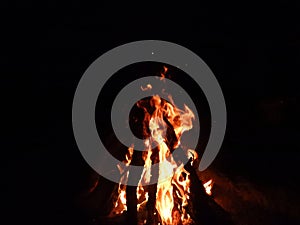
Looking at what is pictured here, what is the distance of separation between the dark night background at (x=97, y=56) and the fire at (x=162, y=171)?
39.1 inches

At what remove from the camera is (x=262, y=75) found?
641 cm

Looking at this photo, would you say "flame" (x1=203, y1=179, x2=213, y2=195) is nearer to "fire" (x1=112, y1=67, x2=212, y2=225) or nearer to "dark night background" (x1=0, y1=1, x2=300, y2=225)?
"dark night background" (x1=0, y1=1, x2=300, y2=225)

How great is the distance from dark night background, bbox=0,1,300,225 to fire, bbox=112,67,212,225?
99cm

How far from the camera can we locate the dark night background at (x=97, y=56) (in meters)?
5.09

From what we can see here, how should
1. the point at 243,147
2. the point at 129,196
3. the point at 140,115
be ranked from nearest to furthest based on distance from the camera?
the point at 129,196
the point at 140,115
the point at 243,147

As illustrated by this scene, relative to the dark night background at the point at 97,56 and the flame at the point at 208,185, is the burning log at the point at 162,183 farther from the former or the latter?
the dark night background at the point at 97,56

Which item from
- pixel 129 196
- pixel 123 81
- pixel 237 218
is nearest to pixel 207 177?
pixel 237 218

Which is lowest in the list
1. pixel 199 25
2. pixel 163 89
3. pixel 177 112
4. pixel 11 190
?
pixel 11 190

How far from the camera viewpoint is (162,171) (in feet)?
13.0

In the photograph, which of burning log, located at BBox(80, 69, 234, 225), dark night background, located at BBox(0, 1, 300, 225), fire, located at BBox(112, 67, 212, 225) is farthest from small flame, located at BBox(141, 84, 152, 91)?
dark night background, located at BBox(0, 1, 300, 225)

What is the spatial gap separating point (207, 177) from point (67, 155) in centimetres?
223

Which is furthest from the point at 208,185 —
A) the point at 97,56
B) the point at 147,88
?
the point at 97,56

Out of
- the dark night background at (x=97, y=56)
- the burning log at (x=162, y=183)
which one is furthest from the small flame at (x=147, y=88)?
the dark night background at (x=97, y=56)

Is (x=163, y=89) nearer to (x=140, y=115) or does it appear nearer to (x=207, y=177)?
(x=140, y=115)
